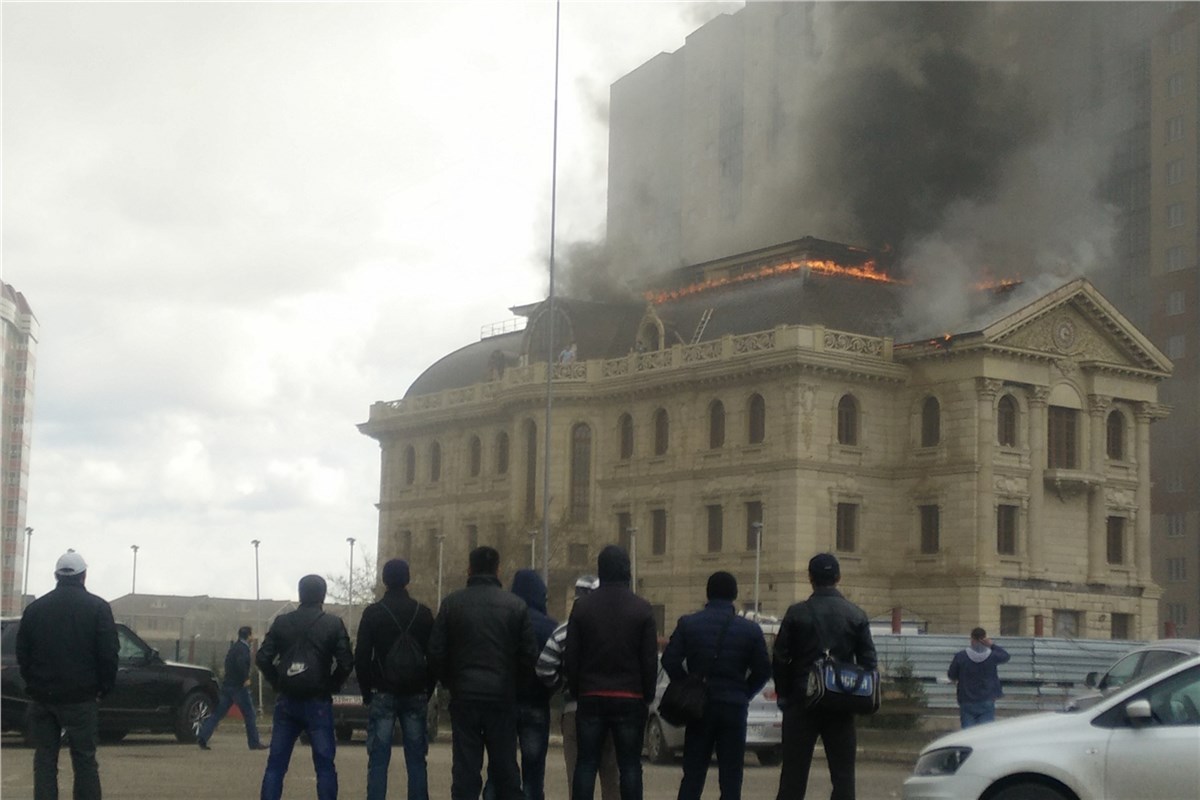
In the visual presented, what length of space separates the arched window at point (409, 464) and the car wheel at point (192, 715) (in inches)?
2254

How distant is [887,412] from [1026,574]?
24.1 ft

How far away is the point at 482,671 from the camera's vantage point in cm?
1329

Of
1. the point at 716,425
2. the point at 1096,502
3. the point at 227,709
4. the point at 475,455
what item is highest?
the point at 716,425

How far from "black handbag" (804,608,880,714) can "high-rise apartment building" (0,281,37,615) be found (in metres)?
116

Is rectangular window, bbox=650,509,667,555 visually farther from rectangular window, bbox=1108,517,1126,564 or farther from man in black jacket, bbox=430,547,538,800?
man in black jacket, bbox=430,547,538,800

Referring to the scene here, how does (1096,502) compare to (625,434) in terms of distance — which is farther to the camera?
(625,434)

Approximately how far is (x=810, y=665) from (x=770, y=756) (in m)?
14.5

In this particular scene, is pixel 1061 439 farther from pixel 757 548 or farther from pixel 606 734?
pixel 606 734

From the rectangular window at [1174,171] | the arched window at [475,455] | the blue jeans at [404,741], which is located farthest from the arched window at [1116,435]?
the blue jeans at [404,741]

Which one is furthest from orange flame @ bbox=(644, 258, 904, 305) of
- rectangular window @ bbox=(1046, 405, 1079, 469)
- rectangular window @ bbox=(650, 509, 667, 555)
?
rectangular window @ bbox=(650, 509, 667, 555)

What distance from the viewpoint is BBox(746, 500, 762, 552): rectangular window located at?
224 feet

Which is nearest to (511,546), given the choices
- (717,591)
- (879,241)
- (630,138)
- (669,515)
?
(669,515)

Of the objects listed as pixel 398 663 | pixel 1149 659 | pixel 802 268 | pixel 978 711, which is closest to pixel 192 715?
pixel 978 711

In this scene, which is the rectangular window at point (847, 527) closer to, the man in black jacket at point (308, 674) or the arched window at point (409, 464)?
the arched window at point (409, 464)
